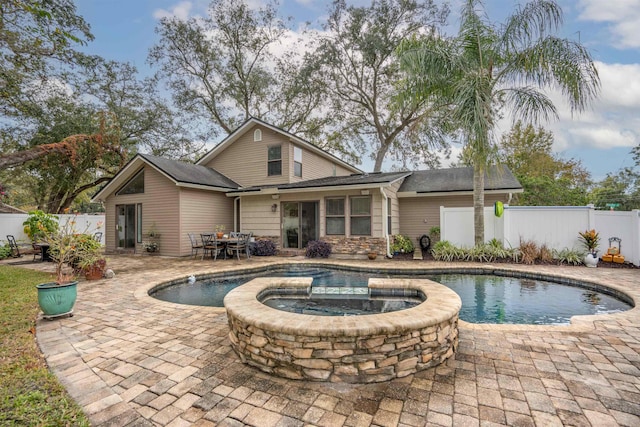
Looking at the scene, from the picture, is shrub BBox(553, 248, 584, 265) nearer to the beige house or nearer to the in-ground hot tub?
the beige house

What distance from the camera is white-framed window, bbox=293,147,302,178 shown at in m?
13.1

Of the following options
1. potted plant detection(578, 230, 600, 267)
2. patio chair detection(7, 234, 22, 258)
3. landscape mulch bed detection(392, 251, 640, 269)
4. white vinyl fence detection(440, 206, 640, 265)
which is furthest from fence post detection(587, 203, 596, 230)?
patio chair detection(7, 234, 22, 258)

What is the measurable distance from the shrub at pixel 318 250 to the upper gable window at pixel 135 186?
754 centimetres

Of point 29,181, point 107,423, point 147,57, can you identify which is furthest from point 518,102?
point 29,181

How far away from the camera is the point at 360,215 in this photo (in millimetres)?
10609

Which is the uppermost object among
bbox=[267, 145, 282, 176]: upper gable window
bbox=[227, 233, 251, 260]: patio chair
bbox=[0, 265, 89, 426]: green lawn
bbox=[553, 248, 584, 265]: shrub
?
bbox=[267, 145, 282, 176]: upper gable window

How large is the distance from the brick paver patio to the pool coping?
60mm

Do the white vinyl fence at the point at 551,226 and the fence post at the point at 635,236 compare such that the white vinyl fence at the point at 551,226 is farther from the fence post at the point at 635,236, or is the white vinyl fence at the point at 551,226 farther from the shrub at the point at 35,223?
the shrub at the point at 35,223

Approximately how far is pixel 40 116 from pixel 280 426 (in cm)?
2046

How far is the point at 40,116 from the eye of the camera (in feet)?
50.3

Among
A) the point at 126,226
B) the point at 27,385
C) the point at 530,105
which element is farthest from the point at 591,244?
the point at 126,226

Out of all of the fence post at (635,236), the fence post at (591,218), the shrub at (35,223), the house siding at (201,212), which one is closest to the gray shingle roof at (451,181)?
the fence post at (591,218)

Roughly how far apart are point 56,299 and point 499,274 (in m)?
9.25

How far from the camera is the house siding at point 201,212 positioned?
11.3 metres
